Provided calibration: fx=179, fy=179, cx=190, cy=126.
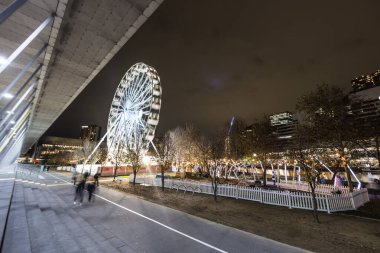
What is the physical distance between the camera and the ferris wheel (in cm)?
2781

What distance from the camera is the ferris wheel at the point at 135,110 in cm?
2781

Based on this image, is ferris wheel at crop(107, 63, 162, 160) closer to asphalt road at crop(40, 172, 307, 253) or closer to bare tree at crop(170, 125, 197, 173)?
bare tree at crop(170, 125, 197, 173)

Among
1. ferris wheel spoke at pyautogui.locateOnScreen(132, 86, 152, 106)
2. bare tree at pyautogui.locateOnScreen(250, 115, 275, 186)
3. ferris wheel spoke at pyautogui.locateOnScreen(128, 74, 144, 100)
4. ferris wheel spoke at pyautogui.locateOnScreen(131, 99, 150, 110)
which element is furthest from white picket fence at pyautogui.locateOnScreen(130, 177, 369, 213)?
ferris wheel spoke at pyautogui.locateOnScreen(128, 74, 144, 100)

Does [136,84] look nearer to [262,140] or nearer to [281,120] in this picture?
[262,140]

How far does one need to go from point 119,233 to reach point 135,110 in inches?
992

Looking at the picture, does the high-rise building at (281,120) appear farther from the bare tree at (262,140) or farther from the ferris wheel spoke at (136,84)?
the ferris wheel spoke at (136,84)

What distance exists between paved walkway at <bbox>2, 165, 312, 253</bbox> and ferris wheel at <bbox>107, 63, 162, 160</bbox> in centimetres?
1742

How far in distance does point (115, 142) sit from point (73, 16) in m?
29.3

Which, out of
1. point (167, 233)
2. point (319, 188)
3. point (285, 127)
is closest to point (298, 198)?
point (319, 188)

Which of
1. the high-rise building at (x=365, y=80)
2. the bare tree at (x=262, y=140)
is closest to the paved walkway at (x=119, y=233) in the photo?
the bare tree at (x=262, y=140)

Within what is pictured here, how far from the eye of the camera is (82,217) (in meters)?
8.34

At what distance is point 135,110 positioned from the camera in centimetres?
3008

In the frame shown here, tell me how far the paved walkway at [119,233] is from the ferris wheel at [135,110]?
17.4m

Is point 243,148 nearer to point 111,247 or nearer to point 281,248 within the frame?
point 281,248
